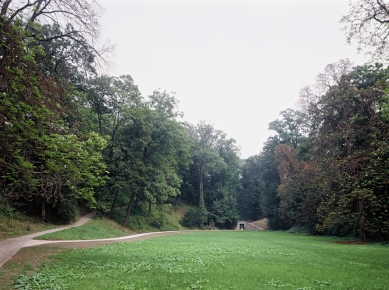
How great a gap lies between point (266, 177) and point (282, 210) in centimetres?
1546

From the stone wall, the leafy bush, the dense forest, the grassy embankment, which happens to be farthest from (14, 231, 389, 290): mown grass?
the stone wall

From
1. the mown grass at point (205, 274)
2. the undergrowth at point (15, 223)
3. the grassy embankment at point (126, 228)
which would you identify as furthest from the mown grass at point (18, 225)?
the mown grass at point (205, 274)

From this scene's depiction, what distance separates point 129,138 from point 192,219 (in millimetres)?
24083

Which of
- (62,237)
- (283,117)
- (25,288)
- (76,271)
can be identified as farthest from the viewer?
(283,117)

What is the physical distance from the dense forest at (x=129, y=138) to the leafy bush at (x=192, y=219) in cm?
21

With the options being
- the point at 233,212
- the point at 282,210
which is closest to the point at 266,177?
the point at 233,212

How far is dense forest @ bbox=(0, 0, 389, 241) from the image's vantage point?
28.4 ft

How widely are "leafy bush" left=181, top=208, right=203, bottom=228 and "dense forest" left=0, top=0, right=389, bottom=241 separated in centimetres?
21

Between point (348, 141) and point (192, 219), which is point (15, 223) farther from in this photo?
point (192, 219)

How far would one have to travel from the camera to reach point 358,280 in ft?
25.2

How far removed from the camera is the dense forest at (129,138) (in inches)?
341

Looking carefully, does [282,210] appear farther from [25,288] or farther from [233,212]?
[25,288]

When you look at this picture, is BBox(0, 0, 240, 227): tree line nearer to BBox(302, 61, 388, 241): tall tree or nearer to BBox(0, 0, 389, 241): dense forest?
BBox(0, 0, 389, 241): dense forest

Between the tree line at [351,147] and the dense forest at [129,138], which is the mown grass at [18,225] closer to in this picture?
the dense forest at [129,138]
